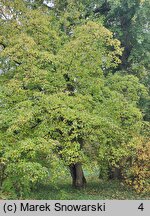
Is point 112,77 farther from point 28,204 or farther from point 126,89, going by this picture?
point 28,204

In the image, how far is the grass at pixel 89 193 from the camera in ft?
33.1

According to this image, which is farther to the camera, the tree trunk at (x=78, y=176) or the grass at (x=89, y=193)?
the tree trunk at (x=78, y=176)

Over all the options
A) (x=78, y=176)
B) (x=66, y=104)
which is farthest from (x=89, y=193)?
(x=66, y=104)

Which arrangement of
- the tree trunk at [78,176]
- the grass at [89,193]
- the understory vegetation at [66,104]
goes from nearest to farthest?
1. the understory vegetation at [66,104]
2. the grass at [89,193]
3. the tree trunk at [78,176]

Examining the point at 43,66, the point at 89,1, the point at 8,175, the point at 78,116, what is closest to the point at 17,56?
the point at 43,66

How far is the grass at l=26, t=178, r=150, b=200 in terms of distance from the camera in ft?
33.1

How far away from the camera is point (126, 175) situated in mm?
11242

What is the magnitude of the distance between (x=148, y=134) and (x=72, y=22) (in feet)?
15.2

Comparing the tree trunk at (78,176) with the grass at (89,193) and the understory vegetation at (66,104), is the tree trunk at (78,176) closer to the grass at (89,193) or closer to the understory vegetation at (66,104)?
the understory vegetation at (66,104)

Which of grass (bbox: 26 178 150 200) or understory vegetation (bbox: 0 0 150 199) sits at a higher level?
understory vegetation (bbox: 0 0 150 199)

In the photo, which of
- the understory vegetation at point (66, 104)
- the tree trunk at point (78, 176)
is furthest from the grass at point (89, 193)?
the tree trunk at point (78, 176)

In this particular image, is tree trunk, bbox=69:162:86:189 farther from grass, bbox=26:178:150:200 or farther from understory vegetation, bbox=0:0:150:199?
grass, bbox=26:178:150:200

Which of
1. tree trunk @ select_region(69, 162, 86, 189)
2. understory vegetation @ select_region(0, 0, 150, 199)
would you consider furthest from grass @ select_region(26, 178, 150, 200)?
tree trunk @ select_region(69, 162, 86, 189)

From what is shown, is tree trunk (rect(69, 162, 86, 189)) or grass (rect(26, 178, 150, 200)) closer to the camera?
grass (rect(26, 178, 150, 200))
